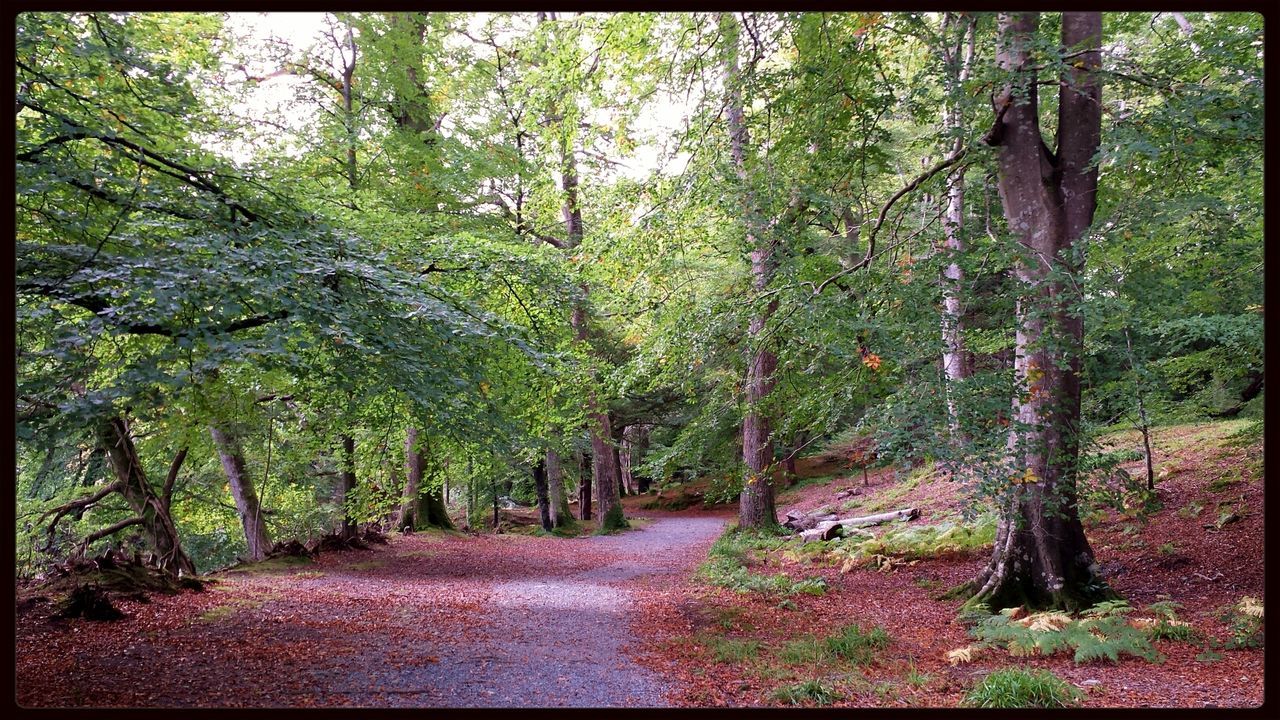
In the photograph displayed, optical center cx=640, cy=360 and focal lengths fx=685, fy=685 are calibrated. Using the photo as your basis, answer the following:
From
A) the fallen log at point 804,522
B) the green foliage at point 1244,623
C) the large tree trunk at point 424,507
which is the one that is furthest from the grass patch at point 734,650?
the large tree trunk at point 424,507

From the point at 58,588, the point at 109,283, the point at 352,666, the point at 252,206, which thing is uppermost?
the point at 252,206

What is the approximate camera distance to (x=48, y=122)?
15.4 ft

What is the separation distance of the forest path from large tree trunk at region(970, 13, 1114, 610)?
3.94 m

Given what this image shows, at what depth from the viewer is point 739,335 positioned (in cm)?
805

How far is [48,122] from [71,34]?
0.74 metres

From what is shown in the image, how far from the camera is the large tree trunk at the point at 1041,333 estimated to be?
237 inches

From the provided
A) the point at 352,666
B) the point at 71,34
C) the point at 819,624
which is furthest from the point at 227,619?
the point at 819,624

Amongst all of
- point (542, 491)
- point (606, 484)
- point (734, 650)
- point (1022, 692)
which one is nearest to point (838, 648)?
point (734, 650)

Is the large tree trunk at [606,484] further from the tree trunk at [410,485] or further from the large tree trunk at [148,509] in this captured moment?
the large tree trunk at [148,509]

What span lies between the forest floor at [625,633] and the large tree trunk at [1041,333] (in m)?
0.75

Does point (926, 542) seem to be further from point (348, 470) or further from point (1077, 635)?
point (348, 470)

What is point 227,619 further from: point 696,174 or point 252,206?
point 696,174

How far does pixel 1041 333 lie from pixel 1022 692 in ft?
9.58

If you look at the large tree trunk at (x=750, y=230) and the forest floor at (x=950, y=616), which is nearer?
the forest floor at (x=950, y=616)
